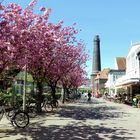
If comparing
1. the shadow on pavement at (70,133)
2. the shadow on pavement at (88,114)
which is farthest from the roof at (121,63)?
the shadow on pavement at (70,133)

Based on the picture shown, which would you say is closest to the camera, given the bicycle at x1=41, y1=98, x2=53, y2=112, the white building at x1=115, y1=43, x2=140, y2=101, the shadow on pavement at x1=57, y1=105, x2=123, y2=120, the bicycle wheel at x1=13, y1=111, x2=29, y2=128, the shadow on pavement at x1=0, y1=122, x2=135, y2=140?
the shadow on pavement at x1=0, y1=122, x2=135, y2=140

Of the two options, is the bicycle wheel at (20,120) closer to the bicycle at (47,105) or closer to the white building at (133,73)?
the bicycle at (47,105)

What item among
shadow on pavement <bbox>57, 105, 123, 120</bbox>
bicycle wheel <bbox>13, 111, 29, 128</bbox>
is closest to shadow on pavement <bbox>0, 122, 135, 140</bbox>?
bicycle wheel <bbox>13, 111, 29, 128</bbox>

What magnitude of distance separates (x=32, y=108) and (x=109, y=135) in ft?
40.1

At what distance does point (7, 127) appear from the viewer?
1947 cm

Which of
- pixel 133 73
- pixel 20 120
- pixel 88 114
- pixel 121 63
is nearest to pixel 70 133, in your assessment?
pixel 20 120

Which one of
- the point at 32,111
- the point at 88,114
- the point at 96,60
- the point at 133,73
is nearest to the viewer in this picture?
the point at 32,111

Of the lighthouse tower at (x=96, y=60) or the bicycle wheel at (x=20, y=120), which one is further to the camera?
the lighthouse tower at (x=96, y=60)

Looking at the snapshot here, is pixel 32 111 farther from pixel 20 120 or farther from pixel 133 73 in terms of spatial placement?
pixel 133 73

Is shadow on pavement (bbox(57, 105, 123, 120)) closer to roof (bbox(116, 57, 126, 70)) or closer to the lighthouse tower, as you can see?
roof (bbox(116, 57, 126, 70))

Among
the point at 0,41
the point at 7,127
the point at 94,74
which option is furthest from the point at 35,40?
the point at 94,74

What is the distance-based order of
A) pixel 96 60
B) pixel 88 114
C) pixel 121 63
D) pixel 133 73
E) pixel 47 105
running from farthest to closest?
pixel 96 60, pixel 121 63, pixel 133 73, pixel 47 105, pixel 88 114

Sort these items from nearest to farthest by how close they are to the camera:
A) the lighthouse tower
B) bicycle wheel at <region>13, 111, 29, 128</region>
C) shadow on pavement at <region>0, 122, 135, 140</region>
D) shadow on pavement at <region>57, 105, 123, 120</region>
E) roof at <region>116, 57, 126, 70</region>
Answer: shadow on pavement at <region>0, 122, 135, 140</region>
bicycle wheel at <region>13, 111, 29, 128</region>
shadow on pavement at <region>57, 105, 123, 120</region>
roof at <region>116, 57, 126, 70</region>
the lighthouse tower

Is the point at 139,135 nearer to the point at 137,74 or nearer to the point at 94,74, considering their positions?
the point at 137,74
